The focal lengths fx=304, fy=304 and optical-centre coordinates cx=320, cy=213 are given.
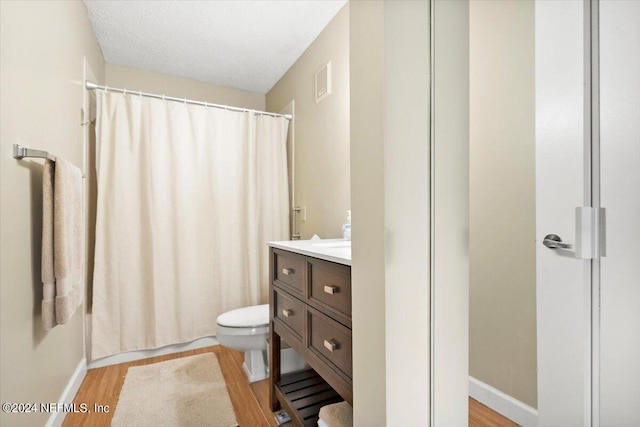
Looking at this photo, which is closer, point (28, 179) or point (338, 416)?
point (338, 416)

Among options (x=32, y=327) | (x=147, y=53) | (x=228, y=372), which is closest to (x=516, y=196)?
(x=32, y=327)

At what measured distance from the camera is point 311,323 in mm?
1261

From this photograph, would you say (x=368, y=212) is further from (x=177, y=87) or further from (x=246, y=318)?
(x=177, y=87)

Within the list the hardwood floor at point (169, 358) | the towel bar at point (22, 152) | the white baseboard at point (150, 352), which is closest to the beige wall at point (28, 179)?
the towel bar at point (22, 152)

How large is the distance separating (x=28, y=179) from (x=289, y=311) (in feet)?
4.08

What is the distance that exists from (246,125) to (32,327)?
2027 mm

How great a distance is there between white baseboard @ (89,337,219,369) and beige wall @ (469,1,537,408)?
7.87 ft

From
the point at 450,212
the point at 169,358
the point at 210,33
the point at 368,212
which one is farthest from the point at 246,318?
the point at 210,33

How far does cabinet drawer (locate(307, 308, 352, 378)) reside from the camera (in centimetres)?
101

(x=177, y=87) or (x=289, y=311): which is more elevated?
(x=177, y=87)

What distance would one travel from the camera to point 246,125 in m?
2.75

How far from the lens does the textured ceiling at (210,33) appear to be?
199cm

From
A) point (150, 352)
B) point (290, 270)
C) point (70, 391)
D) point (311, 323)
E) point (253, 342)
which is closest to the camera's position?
point (311, 323)

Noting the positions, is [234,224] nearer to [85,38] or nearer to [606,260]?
[85,38]
